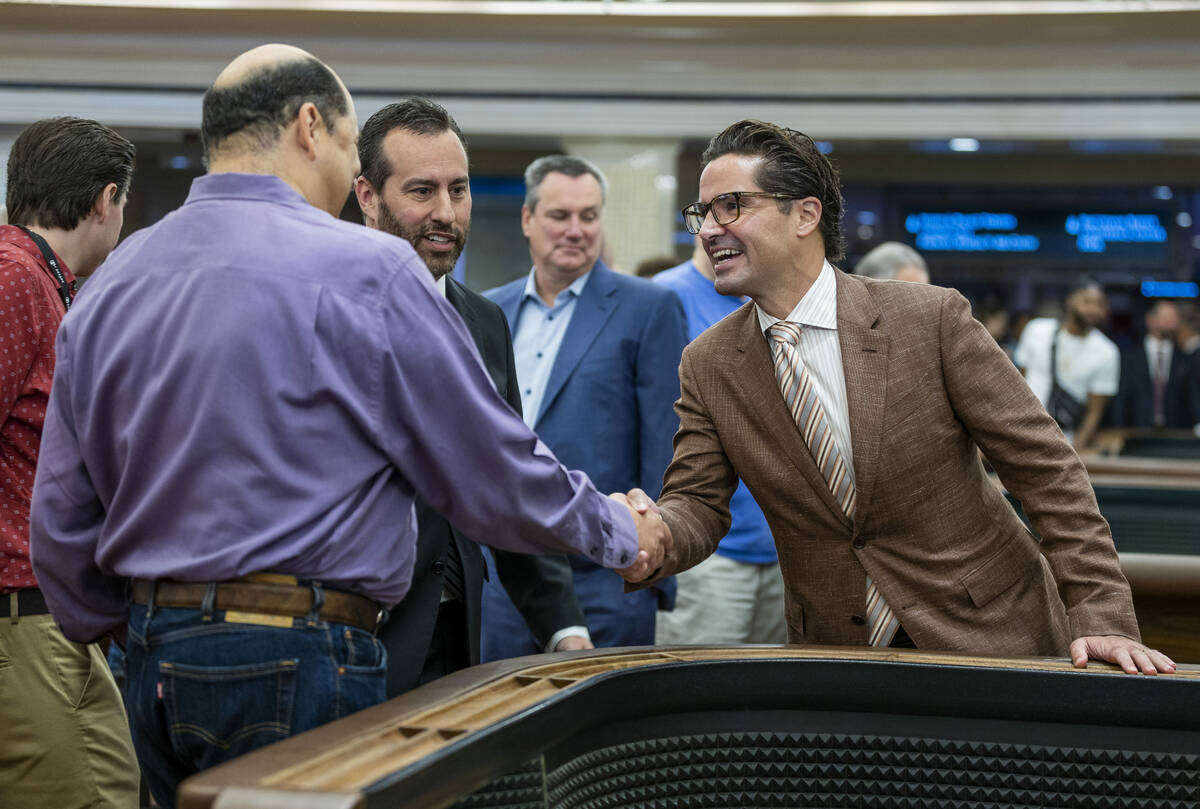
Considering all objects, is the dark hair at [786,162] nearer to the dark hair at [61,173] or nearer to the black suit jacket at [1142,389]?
the dark hair at [61,173]

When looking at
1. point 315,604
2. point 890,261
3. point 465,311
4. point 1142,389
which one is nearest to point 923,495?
point 465,311

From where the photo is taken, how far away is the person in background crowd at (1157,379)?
11.5 meters

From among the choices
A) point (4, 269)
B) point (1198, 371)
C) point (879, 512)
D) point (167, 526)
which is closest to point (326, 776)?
point (167, 526)

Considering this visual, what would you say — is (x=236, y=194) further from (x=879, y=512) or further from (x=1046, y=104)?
(x=1046, y=104)

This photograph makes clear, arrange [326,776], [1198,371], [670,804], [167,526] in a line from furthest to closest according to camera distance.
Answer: [1198,371] → [670,804] → [167,526] → [326,776]

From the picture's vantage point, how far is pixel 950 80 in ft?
30.4

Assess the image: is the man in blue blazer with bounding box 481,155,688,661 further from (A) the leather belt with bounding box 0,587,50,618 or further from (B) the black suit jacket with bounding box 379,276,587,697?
(A) the leather belt with bounding box 0,587,50,618

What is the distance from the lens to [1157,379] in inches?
465

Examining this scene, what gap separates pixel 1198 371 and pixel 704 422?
34.9 feet

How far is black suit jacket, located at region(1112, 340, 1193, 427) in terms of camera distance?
11508 millimetres

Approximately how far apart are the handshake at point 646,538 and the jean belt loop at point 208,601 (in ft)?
2.45

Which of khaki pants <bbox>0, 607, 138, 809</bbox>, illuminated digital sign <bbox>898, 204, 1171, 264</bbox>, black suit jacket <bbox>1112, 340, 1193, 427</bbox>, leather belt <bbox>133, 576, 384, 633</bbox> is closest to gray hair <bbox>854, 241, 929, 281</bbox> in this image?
khaki pants <bbox>0, 607, 138, 809</bbox>

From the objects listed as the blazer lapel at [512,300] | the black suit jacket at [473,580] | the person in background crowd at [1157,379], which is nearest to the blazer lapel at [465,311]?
the black suit jacket at [473,580]

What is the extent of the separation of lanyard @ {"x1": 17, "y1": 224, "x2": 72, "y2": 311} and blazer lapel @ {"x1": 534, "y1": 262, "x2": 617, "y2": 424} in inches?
50.1
